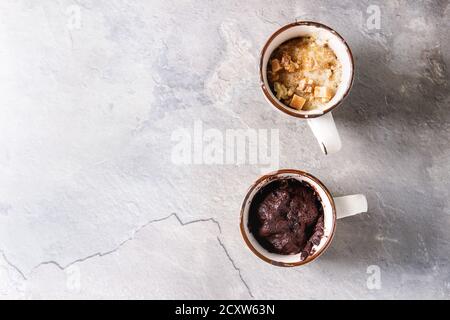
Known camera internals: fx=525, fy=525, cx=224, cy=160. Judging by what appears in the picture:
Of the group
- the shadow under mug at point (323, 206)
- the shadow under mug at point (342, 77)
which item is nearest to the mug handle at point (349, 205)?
the shadow under mug at point (323, 206)

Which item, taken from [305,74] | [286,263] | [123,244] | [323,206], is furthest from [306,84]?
Result: [123,244]

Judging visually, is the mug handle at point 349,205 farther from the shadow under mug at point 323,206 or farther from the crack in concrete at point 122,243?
the crack in concrete at point 122,243

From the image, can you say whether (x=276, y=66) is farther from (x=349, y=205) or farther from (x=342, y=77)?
(x=349, y=205)

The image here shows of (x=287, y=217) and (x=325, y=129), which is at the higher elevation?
(x=325, y=129)

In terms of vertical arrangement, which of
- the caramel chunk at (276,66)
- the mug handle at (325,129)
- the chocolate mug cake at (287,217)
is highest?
the caramel chunk at (276,66)

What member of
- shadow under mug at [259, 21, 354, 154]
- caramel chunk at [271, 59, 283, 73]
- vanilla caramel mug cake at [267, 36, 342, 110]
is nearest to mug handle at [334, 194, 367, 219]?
shadow under mug at [259, 21, 354, 154]
